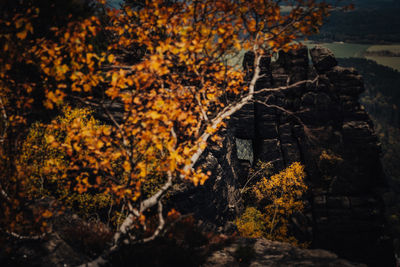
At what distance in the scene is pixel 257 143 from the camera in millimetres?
38844

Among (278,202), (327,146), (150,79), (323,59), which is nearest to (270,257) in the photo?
(150,79)

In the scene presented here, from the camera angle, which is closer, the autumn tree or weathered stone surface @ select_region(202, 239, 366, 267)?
the autumn tree

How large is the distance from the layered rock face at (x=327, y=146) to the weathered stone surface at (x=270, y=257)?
2810 centimetres

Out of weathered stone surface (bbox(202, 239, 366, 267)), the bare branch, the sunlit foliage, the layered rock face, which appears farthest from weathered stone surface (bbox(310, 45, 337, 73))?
→ the bare branch

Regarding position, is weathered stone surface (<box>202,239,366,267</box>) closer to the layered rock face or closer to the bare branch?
the bare branch

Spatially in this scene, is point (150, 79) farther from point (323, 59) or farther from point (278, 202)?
point (323, 59)

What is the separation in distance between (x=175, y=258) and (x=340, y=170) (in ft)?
132

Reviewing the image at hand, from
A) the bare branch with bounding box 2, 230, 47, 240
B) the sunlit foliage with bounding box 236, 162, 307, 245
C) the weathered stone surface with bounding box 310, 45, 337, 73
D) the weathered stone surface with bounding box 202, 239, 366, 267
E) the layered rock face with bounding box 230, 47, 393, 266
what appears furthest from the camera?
the weathered stone surface with bounding box 310, 45, 337, 73

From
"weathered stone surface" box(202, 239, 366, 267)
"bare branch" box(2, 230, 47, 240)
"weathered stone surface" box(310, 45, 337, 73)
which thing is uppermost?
"weathered stone surface" box(310, 45, 337, 73)

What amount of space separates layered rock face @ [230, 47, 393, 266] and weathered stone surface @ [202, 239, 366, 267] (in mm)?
28098

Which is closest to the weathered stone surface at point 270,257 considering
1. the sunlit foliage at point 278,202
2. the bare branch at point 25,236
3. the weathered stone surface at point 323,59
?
the bare branch at point 25,236

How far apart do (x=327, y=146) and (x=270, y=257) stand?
35369 millimetres

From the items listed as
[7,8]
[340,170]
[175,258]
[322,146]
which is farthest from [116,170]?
[340,170]

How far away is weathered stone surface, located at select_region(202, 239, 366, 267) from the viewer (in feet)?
28.4
